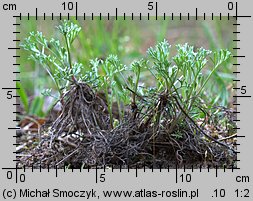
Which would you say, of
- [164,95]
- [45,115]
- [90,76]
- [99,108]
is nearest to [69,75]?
[90,76]

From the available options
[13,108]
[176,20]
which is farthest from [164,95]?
[176,20]

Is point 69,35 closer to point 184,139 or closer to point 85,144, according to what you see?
point 85,144

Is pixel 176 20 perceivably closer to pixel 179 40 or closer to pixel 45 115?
pixel 179 40

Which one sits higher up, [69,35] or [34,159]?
[69,35]

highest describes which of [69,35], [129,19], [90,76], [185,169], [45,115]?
[129,19]

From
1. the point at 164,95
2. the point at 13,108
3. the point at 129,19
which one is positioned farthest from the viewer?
the point at 129,19

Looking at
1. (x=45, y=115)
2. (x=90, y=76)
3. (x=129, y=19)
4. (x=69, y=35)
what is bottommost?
(x=45, y=115)

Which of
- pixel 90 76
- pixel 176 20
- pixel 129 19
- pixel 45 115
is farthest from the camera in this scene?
pixel 176 20

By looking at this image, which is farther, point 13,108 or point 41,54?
point 13,108

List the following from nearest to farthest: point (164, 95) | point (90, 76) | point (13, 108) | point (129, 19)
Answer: point (164, 95) < point (90, 76) < point (13, 108) < point (129, 19)
